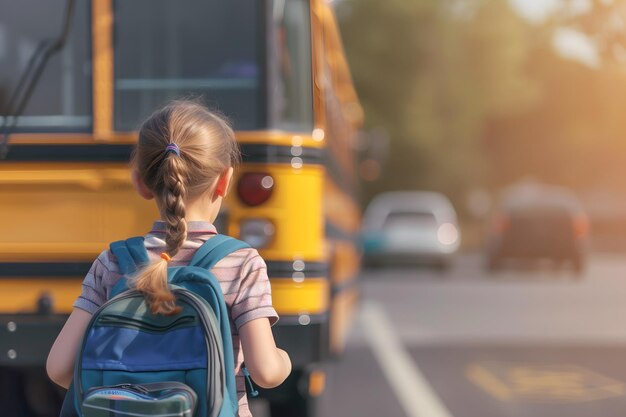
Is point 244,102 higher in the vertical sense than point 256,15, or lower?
lower

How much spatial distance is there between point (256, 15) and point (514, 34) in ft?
172

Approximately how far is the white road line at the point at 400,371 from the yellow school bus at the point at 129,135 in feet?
6.46

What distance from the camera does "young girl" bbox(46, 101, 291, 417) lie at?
2.82m

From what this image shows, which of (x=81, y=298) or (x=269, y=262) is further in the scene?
(x=269, y=262)

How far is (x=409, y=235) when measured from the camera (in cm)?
2552

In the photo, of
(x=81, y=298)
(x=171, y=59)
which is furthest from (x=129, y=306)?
(x=171, y=59)

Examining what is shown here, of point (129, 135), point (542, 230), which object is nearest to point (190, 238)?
point (129, 135)

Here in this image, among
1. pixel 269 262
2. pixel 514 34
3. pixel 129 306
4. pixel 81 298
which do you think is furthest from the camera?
pixel 514 34

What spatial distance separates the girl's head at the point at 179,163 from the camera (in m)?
2.82

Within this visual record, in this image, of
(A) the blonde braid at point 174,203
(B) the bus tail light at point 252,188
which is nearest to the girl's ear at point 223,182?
(A) the blonde braid at point 174,203

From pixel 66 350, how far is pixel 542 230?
22.1 m

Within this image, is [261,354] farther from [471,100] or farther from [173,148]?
[471,100]

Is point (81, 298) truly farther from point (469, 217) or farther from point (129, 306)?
point (469, 217)

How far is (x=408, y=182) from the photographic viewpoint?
173 feet
